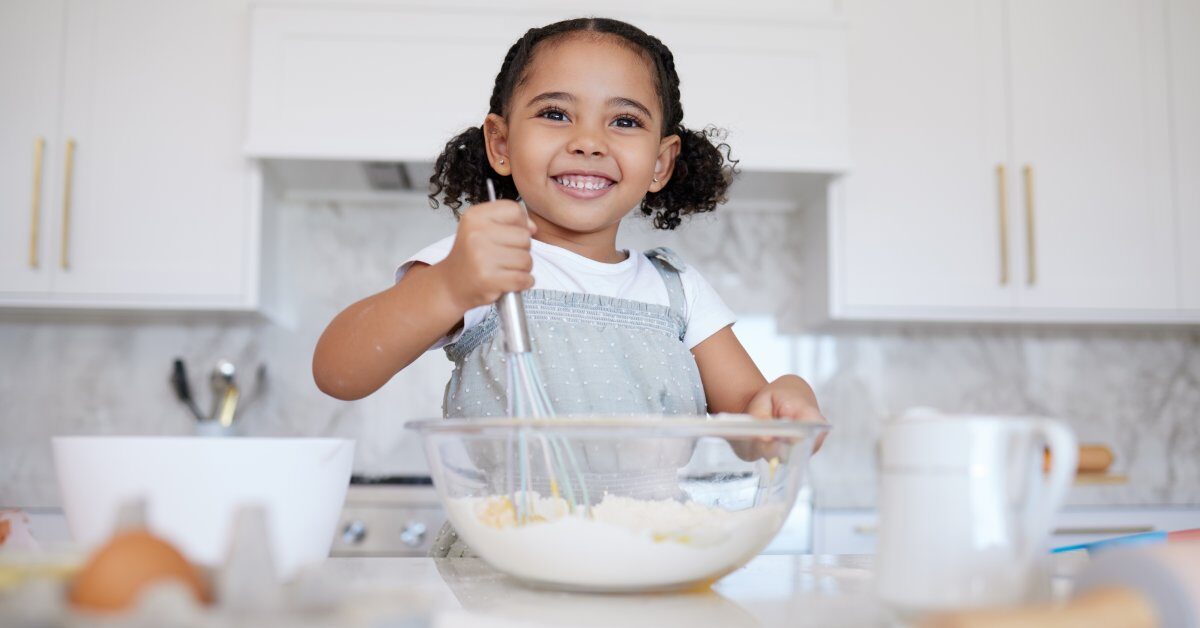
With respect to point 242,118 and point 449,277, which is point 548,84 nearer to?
point 449,277

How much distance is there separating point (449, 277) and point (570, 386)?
0.25 m

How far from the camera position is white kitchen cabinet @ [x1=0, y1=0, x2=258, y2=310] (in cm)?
189

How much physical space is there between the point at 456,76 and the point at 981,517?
1.64 meters

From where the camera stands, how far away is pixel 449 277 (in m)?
0.77

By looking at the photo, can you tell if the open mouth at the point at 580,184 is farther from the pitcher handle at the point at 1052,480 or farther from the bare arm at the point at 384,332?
the pitcher handle at the point at 1052,480

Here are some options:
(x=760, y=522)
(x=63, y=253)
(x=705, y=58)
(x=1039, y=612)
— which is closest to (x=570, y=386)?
(x=760, y=522)

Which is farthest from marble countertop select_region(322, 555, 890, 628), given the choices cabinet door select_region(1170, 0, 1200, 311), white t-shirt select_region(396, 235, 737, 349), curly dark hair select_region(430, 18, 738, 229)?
cabinet door select_region(1170, 0, 1200, 311)

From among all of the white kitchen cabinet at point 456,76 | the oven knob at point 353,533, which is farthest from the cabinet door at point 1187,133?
the oven knob at point 353,533

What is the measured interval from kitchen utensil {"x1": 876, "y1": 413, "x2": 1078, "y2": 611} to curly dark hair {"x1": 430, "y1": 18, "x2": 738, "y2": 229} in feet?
2.70

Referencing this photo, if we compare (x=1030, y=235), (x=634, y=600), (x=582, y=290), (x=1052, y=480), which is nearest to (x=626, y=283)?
(x=582, y=290)

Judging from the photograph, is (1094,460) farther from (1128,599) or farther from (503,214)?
(1128,599)

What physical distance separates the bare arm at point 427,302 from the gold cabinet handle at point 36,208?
1.24m

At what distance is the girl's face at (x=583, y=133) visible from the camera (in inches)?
41.5

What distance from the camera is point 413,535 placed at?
68.4 inches
